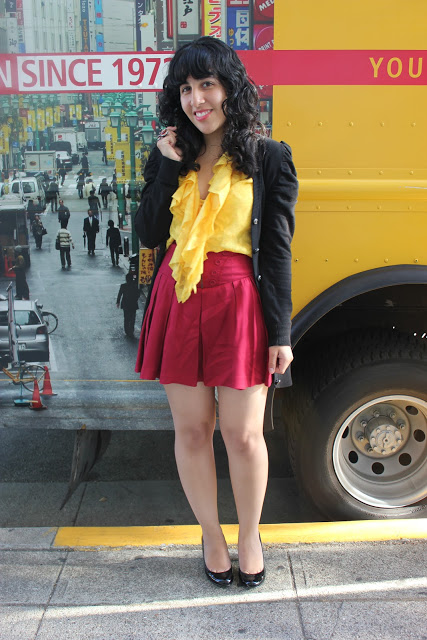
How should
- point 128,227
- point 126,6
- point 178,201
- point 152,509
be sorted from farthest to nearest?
point 152,509 → point 128,227 → point 126,6 → point 178,201

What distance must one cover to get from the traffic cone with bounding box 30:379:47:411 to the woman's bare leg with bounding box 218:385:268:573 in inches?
37.3

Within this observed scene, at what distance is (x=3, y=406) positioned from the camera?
2.84 meters

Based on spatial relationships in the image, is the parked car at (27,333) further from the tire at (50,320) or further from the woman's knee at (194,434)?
the woman's knee at (194,434)

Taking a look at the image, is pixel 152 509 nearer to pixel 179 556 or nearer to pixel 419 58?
pixel 179 556

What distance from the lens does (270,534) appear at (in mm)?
2820

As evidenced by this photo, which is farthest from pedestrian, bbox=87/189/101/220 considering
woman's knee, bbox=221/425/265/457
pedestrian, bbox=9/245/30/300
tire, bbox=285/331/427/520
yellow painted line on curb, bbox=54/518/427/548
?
yellow painted line on curb, bbox=54/518/427/548

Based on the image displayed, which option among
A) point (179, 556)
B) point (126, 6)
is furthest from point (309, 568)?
point (126, 6)

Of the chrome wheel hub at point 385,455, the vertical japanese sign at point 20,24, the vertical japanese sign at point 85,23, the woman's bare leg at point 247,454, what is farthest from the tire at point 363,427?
the vertical japanese sign at point 20,24

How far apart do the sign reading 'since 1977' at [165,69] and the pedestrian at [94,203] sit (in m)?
0.41

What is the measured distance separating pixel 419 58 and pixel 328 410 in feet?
4.95

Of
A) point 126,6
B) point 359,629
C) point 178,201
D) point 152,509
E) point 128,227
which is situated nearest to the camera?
point 178,201

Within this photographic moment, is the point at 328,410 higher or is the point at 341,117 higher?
the point at 341,117

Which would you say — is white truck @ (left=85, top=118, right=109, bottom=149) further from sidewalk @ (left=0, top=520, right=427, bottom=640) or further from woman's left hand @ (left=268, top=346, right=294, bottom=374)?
sidewalk @ (left=0, top=520, right=427, bottom=640)

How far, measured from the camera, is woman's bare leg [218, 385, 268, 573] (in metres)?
2.25
